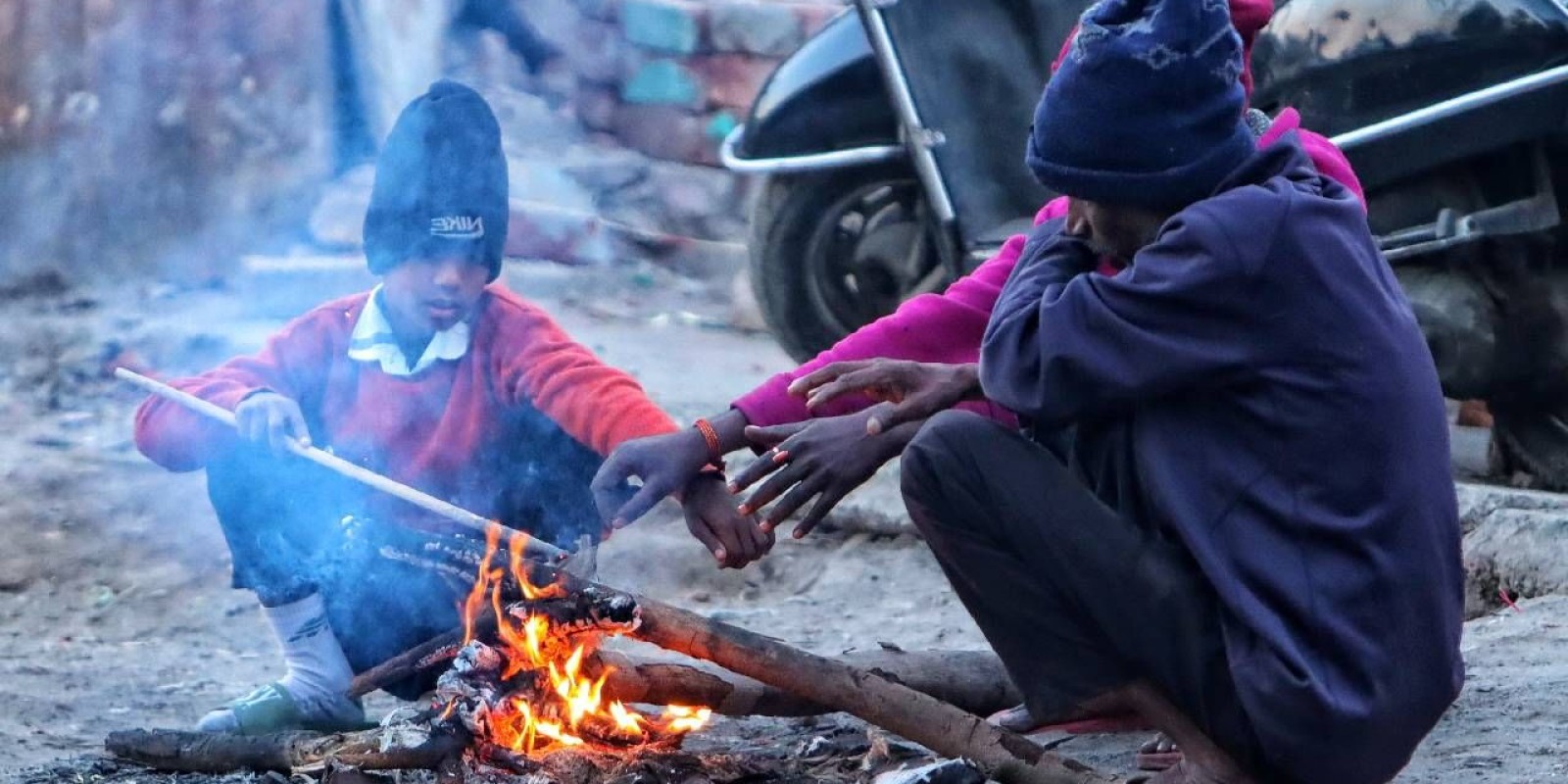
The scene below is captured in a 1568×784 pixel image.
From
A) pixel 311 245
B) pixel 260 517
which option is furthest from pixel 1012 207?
pixel 311 245

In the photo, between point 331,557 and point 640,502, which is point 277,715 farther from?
point 640,502

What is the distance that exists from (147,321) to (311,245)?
133cm

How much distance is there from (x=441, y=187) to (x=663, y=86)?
652cm

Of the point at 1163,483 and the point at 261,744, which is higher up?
the point at 1163,483

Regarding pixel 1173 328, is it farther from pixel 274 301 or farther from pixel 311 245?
pixel 311 245

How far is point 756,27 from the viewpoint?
32.5 feet

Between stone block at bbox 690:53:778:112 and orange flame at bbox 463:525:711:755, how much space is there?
277 inches

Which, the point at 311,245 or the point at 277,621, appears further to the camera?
the point at 311,245

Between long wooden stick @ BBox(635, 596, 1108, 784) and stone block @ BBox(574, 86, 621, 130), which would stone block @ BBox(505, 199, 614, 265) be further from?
long wooden stick @ BBox(635, 596, 1108, 784)

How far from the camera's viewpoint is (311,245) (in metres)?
8.92

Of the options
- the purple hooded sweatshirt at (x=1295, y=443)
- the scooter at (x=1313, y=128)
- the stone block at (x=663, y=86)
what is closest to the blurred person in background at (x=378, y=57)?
the stone block at (x=663, y=86)

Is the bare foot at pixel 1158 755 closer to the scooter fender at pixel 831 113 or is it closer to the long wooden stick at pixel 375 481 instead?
the long wooden stick at pixel 375 481

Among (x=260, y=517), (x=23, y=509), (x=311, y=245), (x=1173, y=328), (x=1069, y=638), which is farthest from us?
(x=311, y=245)

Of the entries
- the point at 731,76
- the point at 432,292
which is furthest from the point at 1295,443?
the point at 731,76
